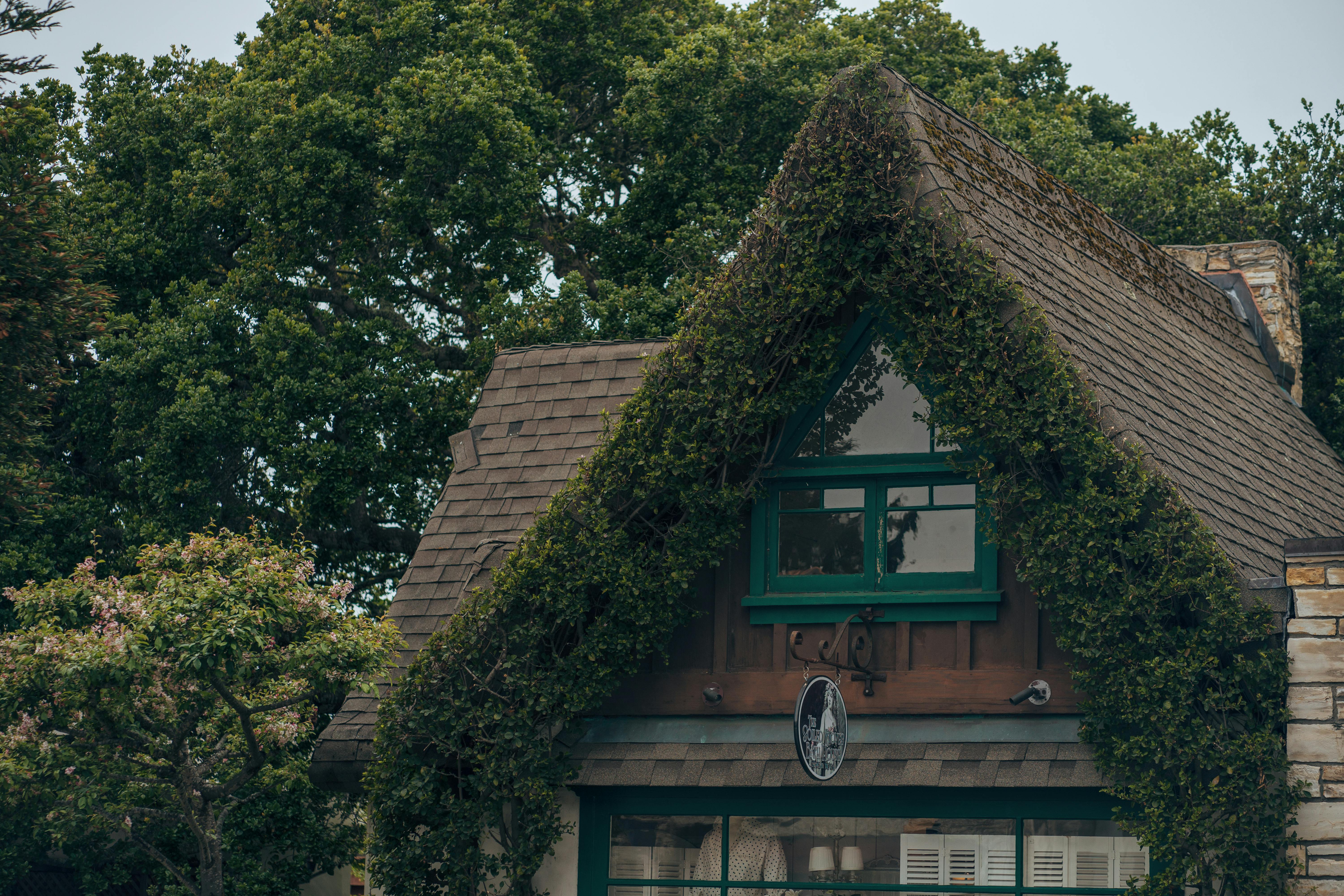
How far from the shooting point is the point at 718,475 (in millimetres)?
9297

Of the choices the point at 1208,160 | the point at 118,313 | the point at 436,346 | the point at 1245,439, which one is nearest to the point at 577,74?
the point at 436,346

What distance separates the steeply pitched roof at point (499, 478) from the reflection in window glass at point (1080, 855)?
4126 millimetres

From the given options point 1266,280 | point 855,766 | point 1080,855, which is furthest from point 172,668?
point 1266,280

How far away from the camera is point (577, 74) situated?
932 inches

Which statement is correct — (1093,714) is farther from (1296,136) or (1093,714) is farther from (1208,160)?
(1208,160)

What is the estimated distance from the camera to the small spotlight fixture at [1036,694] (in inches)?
333

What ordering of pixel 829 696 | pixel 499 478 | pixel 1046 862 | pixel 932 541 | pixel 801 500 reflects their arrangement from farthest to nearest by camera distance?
1. pixel 499 478
2. pixel 801 500
3. pixel 932 541
4. pixel 1046 862
5. pixel 829 696

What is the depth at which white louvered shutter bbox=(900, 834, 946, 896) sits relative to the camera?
8.66m

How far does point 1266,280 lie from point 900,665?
826cm

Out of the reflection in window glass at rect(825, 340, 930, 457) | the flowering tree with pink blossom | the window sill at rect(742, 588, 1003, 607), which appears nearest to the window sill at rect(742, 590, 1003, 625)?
the window sill at rect(742, 588, 1003, 607)

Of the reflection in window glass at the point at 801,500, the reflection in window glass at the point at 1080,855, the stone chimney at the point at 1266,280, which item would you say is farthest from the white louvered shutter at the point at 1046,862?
the stone chimney at the point at 1266,280

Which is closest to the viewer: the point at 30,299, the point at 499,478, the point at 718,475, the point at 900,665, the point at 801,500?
the point at 900,665

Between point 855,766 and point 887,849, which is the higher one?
point 855,766

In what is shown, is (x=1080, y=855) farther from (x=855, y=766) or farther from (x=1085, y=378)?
(x=1085, y=378)
